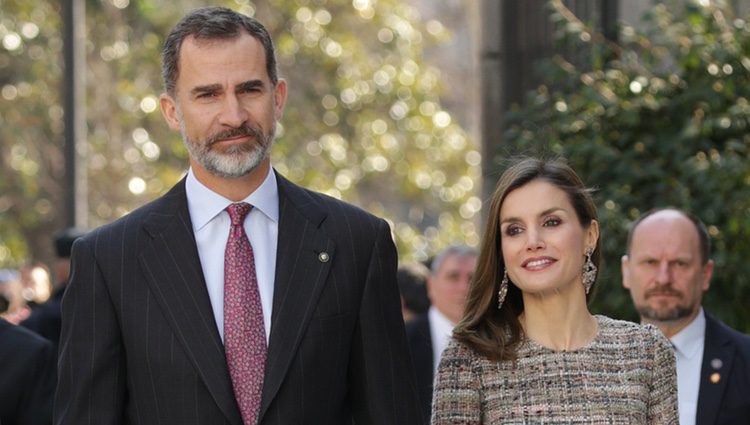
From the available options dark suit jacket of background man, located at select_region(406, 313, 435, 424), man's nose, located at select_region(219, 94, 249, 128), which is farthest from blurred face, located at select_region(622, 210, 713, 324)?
man's nose, located at select_region(219, 94, 249, 128)

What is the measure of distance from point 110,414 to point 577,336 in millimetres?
1493

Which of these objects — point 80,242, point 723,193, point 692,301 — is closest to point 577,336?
point 80,242

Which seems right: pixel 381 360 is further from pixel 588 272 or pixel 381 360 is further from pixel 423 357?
pixel 423 357

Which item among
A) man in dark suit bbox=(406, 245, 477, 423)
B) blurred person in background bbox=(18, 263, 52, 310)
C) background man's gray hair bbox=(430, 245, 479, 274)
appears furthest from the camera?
blurred person in background bbox=(18, 263, 52, 310)

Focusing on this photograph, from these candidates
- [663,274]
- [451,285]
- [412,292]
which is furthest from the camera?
[412,292]

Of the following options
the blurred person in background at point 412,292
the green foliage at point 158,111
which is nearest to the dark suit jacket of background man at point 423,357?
the blurred person in background at point 412,292

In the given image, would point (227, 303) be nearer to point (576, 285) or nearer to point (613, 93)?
point (576, 285)

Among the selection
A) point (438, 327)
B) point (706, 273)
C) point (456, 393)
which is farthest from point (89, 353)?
point (438, 327)

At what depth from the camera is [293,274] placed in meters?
5.16

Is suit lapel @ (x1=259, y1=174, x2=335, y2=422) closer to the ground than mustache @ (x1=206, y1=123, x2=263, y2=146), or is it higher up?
closer to the ground

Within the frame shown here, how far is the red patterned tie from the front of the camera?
5.04 metres

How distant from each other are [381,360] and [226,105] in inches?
33.8

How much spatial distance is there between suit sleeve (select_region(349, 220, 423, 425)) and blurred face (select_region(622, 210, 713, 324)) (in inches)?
95.9

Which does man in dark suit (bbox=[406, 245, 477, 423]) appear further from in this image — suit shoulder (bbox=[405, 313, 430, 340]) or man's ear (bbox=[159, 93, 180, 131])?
man's ear (bbox=[159, 93, 180, 131])
